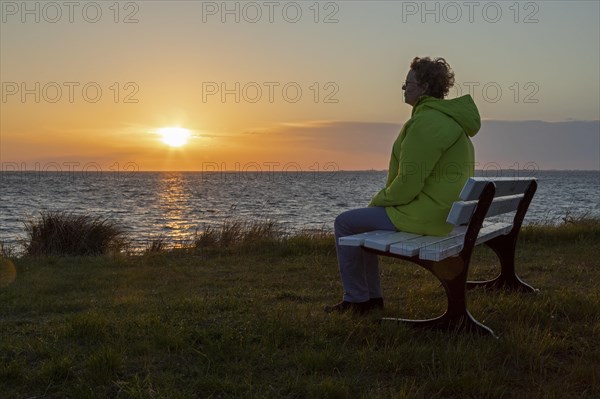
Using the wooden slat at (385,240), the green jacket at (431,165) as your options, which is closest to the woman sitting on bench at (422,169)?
the green jacket at (431,165)

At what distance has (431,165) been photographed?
4.07 metres

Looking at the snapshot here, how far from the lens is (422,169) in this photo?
407cm

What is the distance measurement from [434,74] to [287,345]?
7.03ft

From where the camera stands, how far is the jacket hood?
13.7 feet

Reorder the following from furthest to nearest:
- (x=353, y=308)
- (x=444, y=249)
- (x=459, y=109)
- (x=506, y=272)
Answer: (x=506, y=272), (x=353, y=308), (x=459, y=109), (x=444, y=249)

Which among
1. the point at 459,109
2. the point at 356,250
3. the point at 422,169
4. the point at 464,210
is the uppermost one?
the point at 459,109

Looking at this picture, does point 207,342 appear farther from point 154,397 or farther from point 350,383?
point 350,383

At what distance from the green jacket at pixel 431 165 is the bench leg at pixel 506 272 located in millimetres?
1472

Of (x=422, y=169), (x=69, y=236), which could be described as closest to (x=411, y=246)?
(x=422, y=169)

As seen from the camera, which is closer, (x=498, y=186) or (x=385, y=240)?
(x=385, y=240)

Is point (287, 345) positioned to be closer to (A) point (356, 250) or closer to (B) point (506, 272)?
(A) point (356, 250)

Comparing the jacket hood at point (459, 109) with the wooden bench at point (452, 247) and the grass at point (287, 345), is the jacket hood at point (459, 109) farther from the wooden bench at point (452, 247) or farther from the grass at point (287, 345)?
the grass at point (287, 345)

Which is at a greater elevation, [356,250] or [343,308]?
[356,250]

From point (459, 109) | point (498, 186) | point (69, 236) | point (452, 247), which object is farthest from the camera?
point (69, 236)
